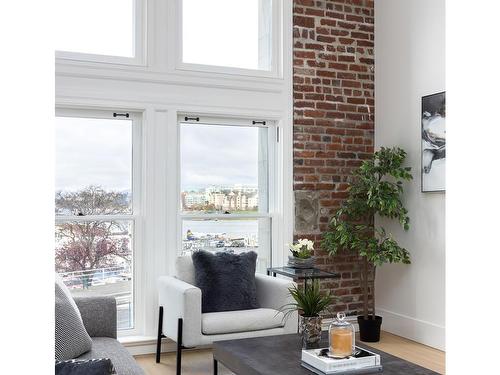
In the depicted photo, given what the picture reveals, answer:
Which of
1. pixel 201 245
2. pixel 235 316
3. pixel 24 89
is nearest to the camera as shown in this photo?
pixel 24 89

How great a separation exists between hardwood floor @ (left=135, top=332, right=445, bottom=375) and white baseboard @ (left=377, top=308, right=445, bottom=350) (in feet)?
0.19

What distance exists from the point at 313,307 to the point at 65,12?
3181 mm

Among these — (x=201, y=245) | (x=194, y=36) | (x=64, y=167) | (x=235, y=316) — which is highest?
(x=194, y=36)

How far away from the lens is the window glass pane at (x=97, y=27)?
4.70 metres

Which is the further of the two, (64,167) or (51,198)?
(64,167)

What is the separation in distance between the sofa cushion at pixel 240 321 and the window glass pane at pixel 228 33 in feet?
7.48

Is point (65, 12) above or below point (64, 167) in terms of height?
above

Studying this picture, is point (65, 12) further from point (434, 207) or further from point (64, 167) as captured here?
point (434, 207)

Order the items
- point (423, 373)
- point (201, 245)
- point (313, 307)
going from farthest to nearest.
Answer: point (201, 245) < point (313, 307) < point (423, 373)

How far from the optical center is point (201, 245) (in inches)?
201

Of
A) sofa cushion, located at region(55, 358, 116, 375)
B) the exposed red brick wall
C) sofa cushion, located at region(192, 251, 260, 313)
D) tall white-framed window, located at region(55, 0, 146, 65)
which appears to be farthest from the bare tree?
sofa cushion, located at region(55, 358, 116, 375)

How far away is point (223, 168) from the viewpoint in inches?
205

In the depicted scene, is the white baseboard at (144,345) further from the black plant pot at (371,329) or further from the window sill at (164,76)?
the window sill at (164,76)
